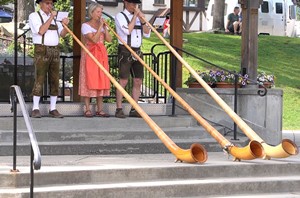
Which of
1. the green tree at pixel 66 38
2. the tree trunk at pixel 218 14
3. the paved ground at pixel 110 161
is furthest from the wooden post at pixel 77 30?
the tree trunk at pixel 218 14

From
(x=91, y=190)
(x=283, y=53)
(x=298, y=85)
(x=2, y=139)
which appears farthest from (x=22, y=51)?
(x=283, y=53)

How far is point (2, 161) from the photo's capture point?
10.7 meters

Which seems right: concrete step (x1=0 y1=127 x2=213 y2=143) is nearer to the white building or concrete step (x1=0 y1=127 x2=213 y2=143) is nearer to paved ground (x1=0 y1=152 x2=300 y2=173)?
paved ground (x1=0 y1=152 x2=300 y2=173)

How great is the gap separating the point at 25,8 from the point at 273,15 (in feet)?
61.1

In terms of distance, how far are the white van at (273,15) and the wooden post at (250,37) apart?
68.4 feet

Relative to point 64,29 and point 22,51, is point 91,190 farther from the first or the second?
point 22,51

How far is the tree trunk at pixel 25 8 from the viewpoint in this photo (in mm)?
18203

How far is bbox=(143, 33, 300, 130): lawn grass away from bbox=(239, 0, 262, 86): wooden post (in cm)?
597

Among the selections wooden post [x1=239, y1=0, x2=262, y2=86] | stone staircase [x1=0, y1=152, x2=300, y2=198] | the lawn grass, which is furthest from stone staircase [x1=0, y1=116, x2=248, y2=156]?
the lawn grass

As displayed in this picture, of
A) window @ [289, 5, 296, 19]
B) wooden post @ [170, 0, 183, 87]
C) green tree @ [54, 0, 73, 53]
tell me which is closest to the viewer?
wooden post @ [170, 0, 183, 87]

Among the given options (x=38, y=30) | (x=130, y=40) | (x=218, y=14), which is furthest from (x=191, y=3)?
(x=38, y=30)

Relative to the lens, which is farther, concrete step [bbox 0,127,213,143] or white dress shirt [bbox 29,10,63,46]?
white dress shirt [bbox 29,10,63,46]

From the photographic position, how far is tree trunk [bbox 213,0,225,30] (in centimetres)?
3291

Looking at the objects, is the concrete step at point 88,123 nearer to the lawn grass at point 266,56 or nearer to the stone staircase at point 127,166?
the stone staircase at point 127,166
